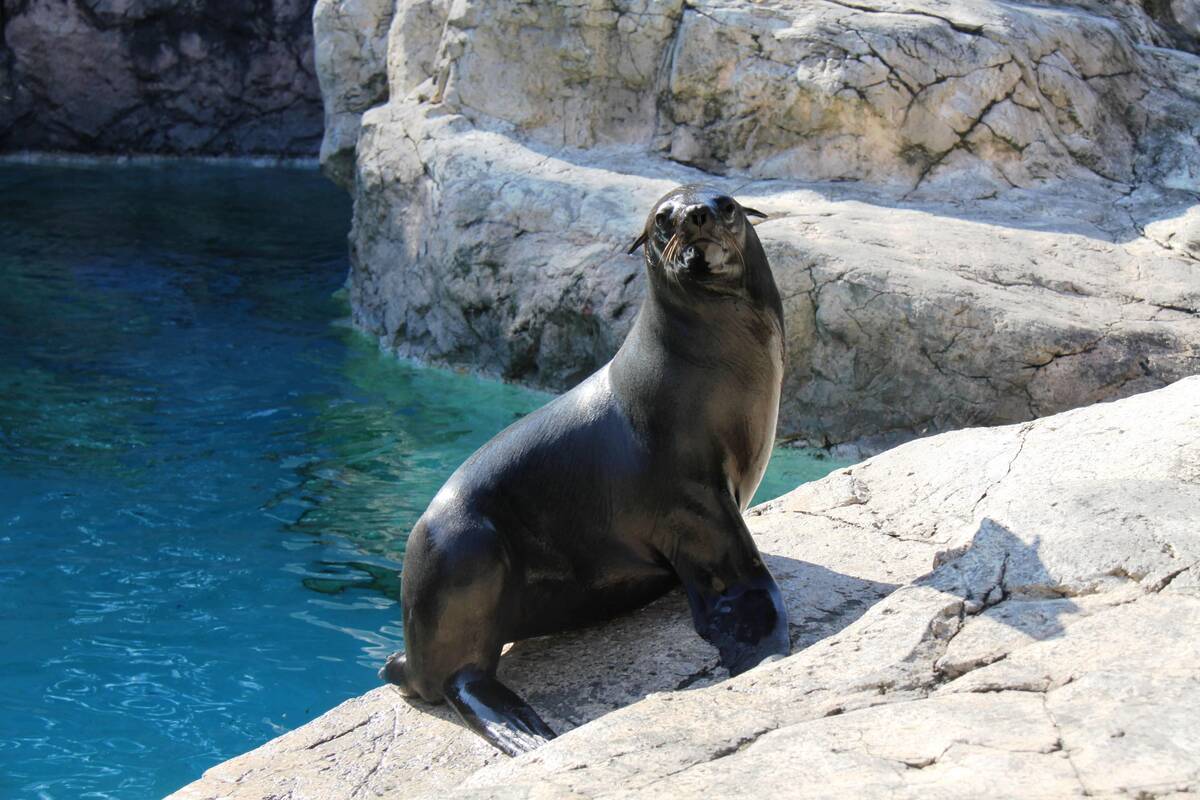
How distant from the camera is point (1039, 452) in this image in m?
3.82

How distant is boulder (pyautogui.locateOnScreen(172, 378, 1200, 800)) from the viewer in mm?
2035

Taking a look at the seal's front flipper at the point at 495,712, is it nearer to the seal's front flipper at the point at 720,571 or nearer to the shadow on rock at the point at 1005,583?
the seal's front flipper at the point at 720,571

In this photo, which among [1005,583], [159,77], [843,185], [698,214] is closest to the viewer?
[1005,583]

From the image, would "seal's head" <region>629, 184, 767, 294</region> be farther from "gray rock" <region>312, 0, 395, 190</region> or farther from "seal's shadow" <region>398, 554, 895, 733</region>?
"gray rock" <region>312, 0, 395, 190</region>

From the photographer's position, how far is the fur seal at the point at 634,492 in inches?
132

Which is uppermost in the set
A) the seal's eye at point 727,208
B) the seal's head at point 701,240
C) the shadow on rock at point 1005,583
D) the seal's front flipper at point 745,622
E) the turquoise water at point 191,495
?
the seal's eye at point 727,208

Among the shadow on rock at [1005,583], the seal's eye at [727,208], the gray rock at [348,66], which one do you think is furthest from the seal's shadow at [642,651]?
the gray rock at [348,66]

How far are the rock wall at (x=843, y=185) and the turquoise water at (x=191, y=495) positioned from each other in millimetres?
531

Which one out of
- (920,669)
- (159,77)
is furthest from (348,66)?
(920,669)

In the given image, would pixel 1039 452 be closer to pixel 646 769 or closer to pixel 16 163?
pixel 646 769

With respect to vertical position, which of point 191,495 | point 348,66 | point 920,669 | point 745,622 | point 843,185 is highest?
point 348,66

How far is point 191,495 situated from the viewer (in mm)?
6594

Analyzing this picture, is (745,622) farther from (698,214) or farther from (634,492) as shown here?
(698,214)

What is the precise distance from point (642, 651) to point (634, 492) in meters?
0.39
